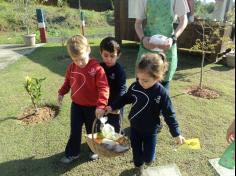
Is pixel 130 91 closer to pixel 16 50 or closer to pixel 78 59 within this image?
pixel 78 59

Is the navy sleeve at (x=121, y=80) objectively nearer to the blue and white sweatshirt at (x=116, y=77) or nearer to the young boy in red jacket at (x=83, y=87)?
the blue and white sweatshirt at (x=116, y=77)

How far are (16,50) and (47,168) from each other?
7.12m

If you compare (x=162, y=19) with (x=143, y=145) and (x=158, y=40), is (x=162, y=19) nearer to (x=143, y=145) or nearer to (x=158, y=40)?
(x=158, y=40)

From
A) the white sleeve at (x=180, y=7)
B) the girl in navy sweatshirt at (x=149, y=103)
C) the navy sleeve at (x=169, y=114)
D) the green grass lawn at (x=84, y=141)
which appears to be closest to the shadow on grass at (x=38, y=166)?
the green grass lawn at (x=84, y=141)

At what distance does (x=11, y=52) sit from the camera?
937 centimetres

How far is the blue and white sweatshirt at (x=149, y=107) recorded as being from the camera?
105 inches

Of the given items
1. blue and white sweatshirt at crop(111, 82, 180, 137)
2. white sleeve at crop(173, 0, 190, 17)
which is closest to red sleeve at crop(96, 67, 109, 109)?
blue and white sweatshirt at crop(111, 82, 180, 137)

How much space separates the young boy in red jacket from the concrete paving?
4828mm

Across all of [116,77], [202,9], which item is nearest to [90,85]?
[116,77]

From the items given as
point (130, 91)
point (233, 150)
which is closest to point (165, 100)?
point (130, 91)

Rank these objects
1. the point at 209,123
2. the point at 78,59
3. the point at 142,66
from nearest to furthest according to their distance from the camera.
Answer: the point at 142,66 < the point at 78,59 < the point at 209,123

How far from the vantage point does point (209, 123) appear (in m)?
4.42

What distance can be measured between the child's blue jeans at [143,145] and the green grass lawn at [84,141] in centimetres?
28

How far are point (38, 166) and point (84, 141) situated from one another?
69 centimetres
